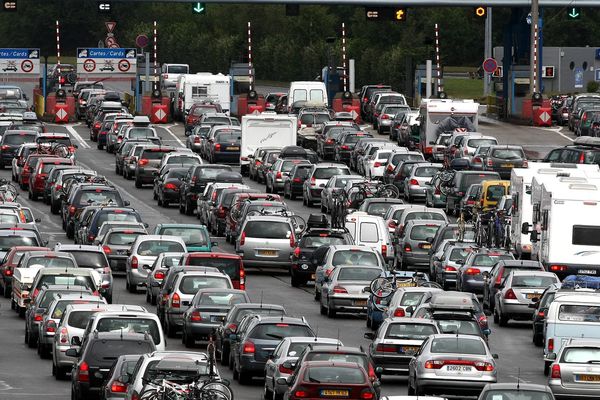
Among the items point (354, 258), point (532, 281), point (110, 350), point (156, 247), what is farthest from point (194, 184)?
point (110, 350)

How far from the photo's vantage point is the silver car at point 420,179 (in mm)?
64688

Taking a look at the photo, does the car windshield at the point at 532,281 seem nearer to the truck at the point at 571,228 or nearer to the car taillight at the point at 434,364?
the truck at the point at 571,228

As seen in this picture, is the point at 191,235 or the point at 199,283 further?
the point at 191,235

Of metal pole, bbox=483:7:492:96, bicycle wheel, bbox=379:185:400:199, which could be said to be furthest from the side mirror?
metal pole, bbox=483:7:492:96

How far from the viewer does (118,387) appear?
27.3 m

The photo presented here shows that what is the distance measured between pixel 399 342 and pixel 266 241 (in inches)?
662

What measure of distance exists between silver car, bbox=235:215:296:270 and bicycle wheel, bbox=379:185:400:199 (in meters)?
10.1

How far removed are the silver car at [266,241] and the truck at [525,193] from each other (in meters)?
5.27

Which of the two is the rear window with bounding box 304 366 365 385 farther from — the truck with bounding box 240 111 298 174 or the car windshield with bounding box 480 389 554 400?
the truck with bounding box 240 111 298 174

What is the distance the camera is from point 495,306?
141 feet

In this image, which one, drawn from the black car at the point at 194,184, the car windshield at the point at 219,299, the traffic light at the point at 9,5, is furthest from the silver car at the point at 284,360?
the traffic light at the point at 9,5

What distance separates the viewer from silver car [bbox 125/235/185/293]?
46156 millimetres

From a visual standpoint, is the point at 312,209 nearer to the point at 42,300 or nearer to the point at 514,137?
the point at 514,137

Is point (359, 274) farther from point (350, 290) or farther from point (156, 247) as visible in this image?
point (156, 247)
